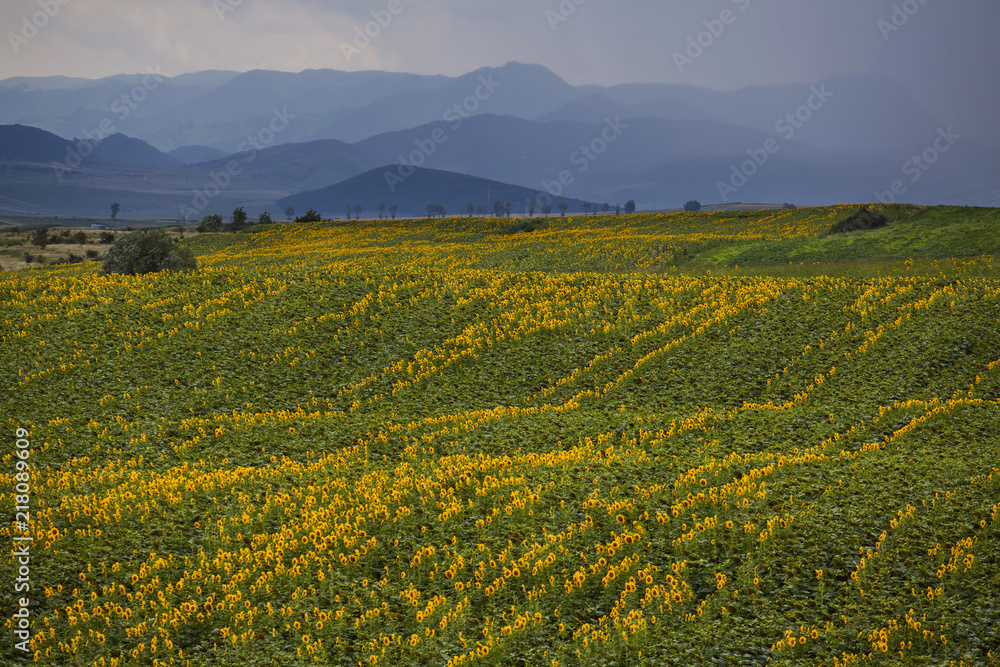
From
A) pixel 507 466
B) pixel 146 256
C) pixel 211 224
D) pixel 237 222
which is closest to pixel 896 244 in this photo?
pixel 507 466

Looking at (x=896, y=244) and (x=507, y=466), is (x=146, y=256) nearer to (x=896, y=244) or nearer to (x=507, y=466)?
(x=507, y=466)

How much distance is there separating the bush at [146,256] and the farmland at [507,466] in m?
3.40

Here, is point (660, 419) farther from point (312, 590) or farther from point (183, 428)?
point (183, 428)

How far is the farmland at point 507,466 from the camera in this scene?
1027 cm

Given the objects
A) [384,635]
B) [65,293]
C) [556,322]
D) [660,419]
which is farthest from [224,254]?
[384,635]

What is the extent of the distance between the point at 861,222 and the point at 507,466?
156 feet

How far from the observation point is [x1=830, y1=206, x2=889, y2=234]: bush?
167 feet

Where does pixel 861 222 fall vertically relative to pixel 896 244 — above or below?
above

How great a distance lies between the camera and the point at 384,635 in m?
10.3

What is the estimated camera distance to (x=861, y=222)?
51188 mm

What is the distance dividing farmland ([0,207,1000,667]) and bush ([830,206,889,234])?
17476 mm

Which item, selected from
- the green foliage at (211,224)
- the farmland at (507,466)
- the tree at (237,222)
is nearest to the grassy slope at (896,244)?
the farmland at (507,466)

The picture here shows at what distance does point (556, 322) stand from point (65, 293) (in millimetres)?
22455

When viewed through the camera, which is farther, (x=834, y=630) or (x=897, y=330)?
(x=897, y=330)
